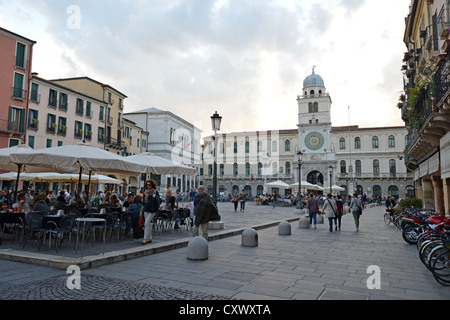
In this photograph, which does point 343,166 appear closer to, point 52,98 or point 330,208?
point 52,98

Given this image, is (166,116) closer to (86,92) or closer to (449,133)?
(86,92)

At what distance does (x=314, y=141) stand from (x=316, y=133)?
1730mm

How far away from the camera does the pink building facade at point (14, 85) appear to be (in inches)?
1046

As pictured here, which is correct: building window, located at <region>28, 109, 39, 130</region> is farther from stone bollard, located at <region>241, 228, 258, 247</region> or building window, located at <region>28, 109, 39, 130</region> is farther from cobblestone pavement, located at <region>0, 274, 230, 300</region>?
cobblestone pavement, located at <region>0, 274, 230, 300</region>

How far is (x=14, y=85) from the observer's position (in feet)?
90.9

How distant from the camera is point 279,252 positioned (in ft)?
28.9

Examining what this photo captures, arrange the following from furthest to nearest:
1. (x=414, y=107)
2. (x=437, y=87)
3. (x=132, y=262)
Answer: (x=414, y=107), (x=437, y=87), (x=132, y=262)

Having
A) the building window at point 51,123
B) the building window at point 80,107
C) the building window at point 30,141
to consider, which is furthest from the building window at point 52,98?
the building window at point 30,141

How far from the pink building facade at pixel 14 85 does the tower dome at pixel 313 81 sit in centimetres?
5567

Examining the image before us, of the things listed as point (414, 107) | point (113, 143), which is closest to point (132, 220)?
point (414, 107)

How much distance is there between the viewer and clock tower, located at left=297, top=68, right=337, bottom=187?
67.1 metres

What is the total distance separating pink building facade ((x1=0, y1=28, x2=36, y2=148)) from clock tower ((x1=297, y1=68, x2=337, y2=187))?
52600mm

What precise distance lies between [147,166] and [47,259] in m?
5.85

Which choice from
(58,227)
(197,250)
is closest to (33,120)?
(58,227)
